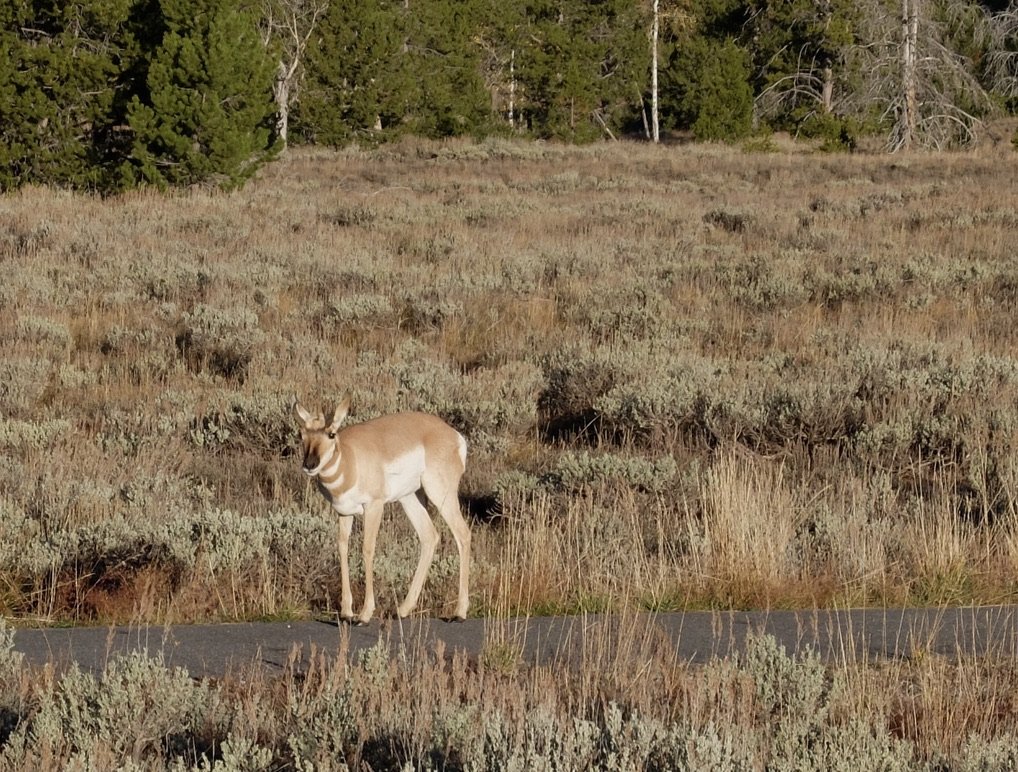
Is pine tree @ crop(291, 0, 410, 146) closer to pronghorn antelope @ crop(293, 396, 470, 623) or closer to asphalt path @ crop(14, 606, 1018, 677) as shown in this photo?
pronghorn antelope @ crop(293, 396, 470, 623)

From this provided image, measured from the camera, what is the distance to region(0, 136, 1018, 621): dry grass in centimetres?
694

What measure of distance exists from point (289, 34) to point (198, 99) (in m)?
23.7

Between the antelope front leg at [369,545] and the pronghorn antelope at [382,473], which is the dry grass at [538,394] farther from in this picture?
the antelope front leg at [369,545]

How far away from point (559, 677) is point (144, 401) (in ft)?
26.4

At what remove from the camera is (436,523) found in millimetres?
8336

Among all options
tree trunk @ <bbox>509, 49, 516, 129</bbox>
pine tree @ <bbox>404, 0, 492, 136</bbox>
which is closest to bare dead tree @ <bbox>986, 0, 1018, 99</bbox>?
pine tree @ <bbox>404, 0, 492, 136</bbox>

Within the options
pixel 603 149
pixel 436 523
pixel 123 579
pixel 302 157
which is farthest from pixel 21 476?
pixel 603 149

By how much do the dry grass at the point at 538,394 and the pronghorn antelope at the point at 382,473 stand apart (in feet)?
1.37

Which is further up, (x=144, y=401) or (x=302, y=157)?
(x=302, y=157)

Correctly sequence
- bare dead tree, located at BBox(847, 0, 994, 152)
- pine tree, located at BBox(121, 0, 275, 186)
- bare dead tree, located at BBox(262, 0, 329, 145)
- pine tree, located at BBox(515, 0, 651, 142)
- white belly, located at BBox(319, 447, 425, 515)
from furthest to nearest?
pine tree, located at BBox(515, 0, 651, 142) < bare dead tree, located at BBox(262, 0, 329, 145) < bare dead tree, located at BBox(847, 0, 994, 152) < pine tree, located at BBox(121, 0, 275, 186) < white belly, located at BBox(319, 447, 425, 515)

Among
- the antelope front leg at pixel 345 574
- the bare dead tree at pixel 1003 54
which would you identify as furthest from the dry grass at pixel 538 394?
the bare dead tree at pixel 1003 54

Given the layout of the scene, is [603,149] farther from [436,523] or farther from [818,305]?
[436,523]

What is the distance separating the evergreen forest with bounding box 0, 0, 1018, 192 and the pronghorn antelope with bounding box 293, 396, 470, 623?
23479 millimetres

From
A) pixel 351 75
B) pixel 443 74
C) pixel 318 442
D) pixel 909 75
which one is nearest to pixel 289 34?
pixel 351 75
